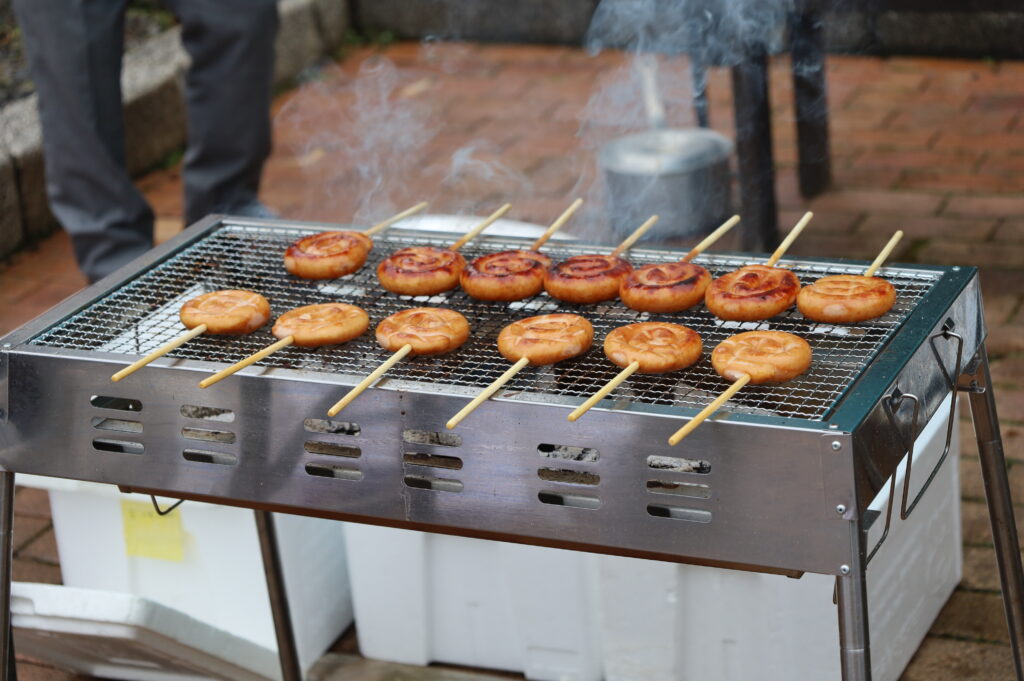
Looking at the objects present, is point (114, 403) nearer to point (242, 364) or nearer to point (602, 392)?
point (242, 364)

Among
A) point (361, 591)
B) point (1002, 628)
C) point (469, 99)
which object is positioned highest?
point (469, 99)

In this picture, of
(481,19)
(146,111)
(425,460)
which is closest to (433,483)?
(425,460)

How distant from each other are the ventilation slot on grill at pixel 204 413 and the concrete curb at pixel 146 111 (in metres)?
3.18

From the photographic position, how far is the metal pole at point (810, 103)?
456 centimetres

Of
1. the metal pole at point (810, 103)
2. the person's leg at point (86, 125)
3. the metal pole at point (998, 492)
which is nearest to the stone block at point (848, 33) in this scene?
the metal pole at point (810, 103)

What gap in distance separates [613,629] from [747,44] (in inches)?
95.5

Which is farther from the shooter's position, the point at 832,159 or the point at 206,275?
the point at 832,159

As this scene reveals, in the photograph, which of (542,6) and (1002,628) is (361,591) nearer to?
(1002,628)

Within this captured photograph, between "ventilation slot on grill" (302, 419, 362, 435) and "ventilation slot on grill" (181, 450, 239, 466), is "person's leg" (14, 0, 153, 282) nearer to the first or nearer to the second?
"ventilation slot on grill" (302, 419, 362, 435)

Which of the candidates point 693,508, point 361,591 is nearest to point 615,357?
A: point 693,508

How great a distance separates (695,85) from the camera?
4.50 metres

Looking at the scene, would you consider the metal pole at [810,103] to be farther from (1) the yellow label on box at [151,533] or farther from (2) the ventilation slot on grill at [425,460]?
(2) the ventilation slot on grill at [425,460]

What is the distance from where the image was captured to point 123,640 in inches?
91.7

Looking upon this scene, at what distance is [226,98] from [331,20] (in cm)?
331
